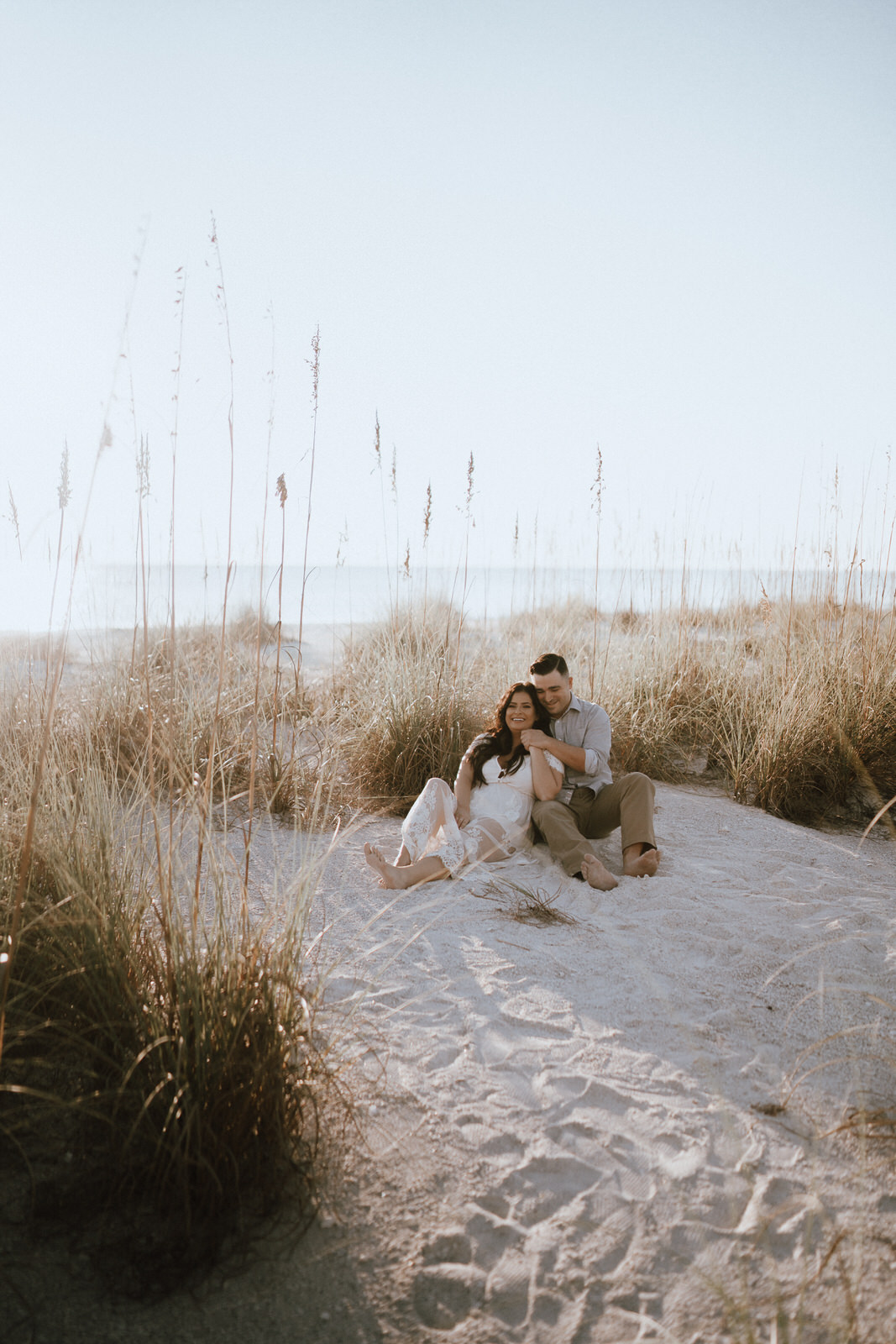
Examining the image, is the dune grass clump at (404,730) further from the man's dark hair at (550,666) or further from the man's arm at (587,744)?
the man's arm at (587,744)

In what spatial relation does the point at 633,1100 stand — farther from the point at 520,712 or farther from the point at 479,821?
the point at 520,712

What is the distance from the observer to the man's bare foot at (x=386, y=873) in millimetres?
3154

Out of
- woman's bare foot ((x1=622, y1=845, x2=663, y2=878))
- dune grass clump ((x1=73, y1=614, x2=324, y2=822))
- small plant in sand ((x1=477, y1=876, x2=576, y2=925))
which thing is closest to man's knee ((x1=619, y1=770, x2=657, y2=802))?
woman's bare foot ((x1=622, y1=845, x2=663, y2=878))

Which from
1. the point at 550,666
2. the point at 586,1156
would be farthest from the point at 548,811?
the point at 586,1156

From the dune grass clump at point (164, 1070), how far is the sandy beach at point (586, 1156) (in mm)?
100

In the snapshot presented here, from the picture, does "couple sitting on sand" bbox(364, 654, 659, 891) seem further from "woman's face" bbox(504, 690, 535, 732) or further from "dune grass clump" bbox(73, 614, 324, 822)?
"dune grass clump" bbox(73, 614, 324, 822)

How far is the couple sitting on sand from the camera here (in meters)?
3.36

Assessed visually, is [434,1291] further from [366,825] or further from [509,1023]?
[366,825]

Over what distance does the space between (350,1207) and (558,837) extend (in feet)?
7.10

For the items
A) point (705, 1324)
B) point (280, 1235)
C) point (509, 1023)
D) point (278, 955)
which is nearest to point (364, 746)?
point (509, 1023)

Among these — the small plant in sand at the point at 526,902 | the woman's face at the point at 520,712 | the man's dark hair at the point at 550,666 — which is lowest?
the small plant in sand at the point at 526,902

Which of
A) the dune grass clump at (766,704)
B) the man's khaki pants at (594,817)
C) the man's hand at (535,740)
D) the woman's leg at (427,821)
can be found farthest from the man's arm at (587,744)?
the dune grass clump at (766,704)

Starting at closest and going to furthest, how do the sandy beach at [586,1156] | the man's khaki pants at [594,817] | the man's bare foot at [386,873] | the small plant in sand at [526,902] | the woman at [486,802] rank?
the sandy beach at [586,1156], the small plant in sand at [526,902], the man's bare foot at [386,873], the woman at [486,802], the man's khaki pants at [594,817]

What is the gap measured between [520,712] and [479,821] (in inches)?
23.1
